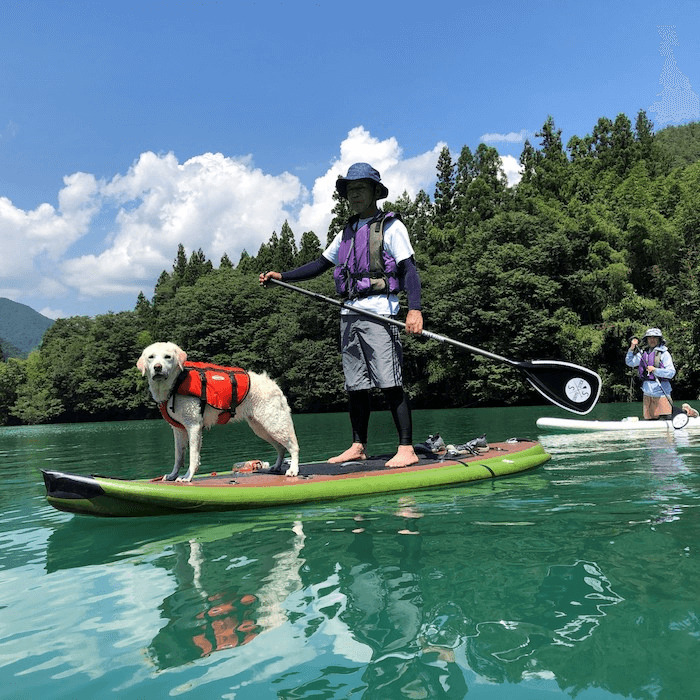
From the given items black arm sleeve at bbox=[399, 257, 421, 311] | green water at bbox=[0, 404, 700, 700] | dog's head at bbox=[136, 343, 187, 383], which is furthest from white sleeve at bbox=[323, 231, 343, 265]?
green water at bbox=[0, 404, 700, 700]

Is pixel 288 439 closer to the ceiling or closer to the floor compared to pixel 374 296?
closer to the floor

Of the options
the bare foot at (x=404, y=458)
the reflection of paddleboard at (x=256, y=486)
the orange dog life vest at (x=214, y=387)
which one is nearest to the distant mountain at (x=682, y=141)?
the bare foot at (x=404, y=458)

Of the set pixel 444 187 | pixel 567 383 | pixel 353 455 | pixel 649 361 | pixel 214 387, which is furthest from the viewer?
pixel 444 187

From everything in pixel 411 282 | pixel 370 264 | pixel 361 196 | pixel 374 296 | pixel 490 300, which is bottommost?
pixel 374 296

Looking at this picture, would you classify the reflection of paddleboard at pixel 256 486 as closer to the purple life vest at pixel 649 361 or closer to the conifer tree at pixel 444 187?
the purple life vest at pixel 649 361

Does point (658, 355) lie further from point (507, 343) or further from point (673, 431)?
point (507, 343)

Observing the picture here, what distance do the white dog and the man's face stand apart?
7.00 feet

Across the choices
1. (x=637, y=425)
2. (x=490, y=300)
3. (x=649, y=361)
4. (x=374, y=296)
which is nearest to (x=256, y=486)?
(x=374, y=296)

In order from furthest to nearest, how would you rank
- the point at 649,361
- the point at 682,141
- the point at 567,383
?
the point at 682,141
the point at 649,361
the point at 567,383

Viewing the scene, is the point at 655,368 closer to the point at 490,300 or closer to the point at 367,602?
the point at 367,602

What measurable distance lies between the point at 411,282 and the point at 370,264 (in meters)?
0.48

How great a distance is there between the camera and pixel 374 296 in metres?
6.20

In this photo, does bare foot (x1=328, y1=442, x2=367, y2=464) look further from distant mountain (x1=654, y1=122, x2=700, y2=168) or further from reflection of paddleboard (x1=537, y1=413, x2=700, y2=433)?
distant mountain (x1=654, y1=122, x2=700, y2=168)

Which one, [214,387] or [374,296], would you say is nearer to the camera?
[214,387]
